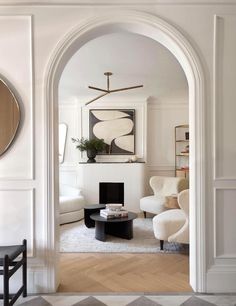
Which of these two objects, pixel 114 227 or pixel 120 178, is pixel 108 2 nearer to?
pixel 114 227

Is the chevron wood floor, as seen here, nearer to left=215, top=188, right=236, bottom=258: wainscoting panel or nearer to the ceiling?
left=215, top=188, right=236, bottom=258: wainscoting panel

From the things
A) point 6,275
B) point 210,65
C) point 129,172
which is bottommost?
point 6,275

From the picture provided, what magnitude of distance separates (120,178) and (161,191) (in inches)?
37.0

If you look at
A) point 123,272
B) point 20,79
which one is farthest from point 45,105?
point 123,272

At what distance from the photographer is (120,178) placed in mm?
5934

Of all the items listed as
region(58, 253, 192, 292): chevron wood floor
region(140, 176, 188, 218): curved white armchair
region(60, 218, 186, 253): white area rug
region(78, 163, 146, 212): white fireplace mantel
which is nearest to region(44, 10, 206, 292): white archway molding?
region(58, 253, 192, 292): chevron wood floor

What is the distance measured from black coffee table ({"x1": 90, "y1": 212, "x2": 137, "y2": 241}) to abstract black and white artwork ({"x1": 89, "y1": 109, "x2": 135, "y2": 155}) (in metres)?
2.20

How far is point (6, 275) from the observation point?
2025 mm

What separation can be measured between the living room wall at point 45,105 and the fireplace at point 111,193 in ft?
11.6

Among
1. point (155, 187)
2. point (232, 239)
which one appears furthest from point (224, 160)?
point (155, 187)

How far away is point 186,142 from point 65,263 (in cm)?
410

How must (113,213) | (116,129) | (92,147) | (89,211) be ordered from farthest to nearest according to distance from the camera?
1. (116,129)
2. (92,147)
3. (89,211)
4. (113,213)

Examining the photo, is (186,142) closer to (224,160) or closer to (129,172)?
(129,172)

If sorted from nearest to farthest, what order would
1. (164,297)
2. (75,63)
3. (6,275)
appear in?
(6,275)
(164,297)
(75,63)
